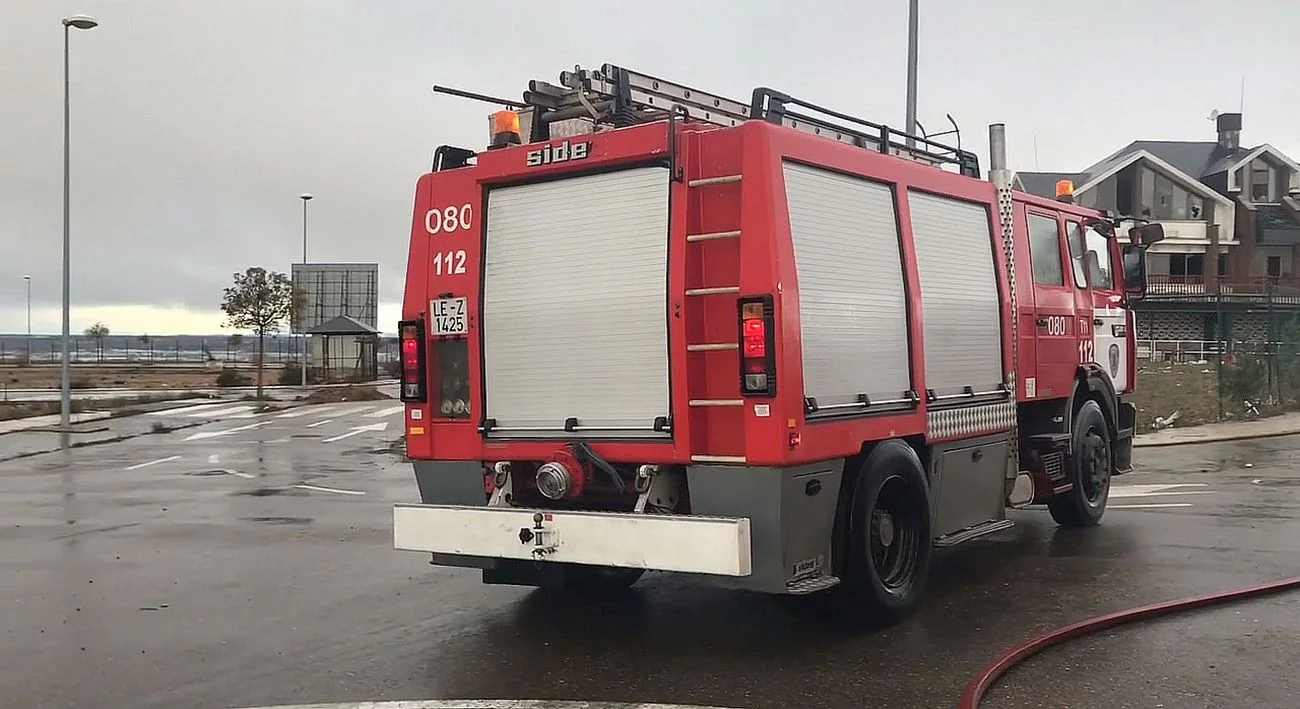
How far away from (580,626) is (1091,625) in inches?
111

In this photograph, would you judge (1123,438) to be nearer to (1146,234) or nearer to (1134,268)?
(1134,268)

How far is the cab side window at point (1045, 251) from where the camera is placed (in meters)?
8.98

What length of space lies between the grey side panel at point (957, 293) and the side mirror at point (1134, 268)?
3.24 metres

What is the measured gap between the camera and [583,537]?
19.6 ft

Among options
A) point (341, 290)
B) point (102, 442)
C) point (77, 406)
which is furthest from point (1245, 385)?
point (341, 290)

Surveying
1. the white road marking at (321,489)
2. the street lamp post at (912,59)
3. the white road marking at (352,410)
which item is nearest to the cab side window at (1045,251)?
the street lamp post at (912,59)

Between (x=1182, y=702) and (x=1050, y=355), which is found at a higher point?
→ (x=1050, y=355)

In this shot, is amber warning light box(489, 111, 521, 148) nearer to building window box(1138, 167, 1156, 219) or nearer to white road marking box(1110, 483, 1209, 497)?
white road marking box(1110, 483, 1209, 497)

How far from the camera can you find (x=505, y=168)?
6.80 meters

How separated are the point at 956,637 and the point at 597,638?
6.41ft

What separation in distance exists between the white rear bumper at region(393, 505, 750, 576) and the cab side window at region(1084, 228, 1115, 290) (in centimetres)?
571

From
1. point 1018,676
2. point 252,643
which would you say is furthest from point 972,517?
point 252,643

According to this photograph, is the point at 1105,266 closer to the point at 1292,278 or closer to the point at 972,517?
the point at 972,517

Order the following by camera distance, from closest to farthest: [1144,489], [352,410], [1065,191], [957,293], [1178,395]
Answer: [957,293]
[1065,191]
[1144,489]
[1178,395]
[352,410]
